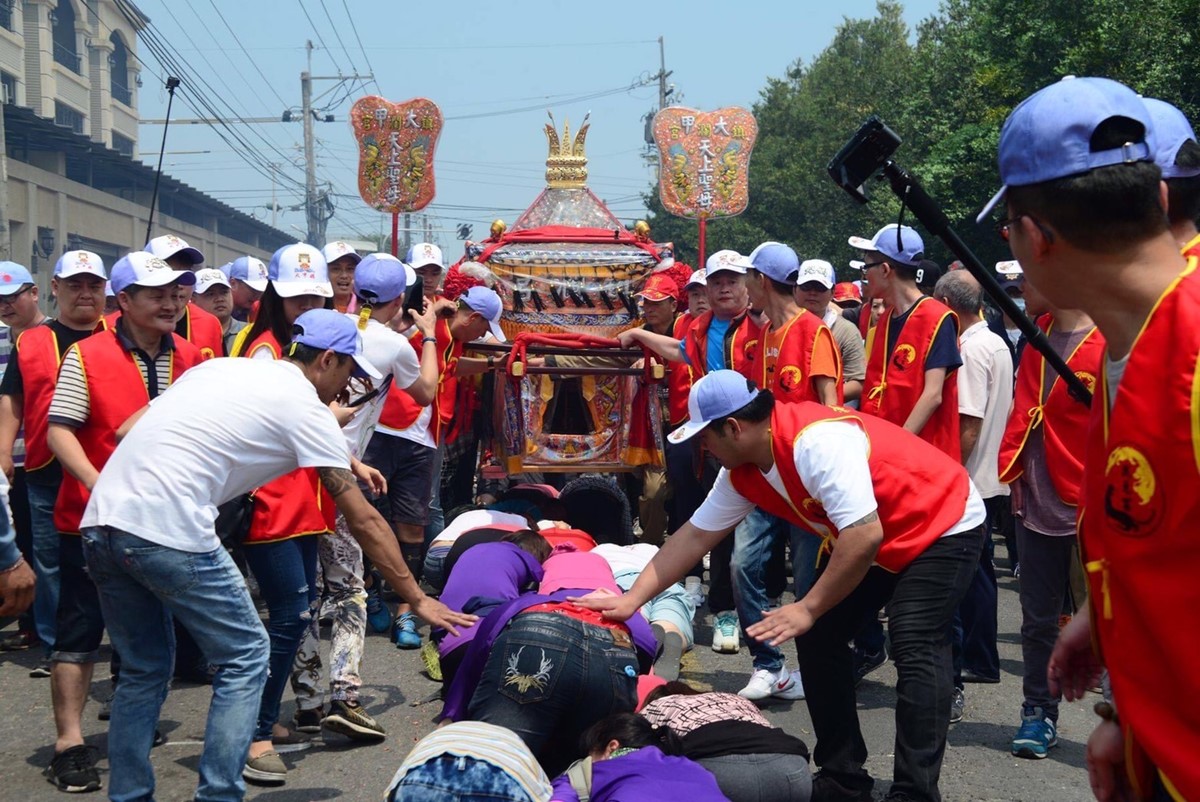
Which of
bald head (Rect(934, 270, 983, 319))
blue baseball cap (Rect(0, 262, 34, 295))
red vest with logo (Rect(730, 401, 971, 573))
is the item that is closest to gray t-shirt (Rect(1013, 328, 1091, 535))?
bald head (Rect(934, 270, 983, 319))

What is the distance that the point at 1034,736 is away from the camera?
524 cm

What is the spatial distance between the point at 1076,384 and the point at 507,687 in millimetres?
2122

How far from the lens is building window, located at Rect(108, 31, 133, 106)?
63.0 metres

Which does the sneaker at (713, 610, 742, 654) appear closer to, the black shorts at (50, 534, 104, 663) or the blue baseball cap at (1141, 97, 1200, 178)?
the black shorts at (50, 534, 104, 663)

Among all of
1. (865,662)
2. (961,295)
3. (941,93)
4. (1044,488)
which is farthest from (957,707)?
(941,93)

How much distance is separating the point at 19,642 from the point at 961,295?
541 cm

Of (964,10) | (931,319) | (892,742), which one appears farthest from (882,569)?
(964,10)

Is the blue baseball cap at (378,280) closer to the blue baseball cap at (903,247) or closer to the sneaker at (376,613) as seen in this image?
the sneaker at (376,613)

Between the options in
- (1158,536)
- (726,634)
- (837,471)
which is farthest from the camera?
(726,634)

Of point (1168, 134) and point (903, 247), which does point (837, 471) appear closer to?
point (1168, 134)

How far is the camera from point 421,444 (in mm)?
7230

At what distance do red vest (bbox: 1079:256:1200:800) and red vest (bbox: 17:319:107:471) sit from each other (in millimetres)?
5256

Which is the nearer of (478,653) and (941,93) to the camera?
(478,653)

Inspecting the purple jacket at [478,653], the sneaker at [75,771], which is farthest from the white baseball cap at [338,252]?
the sneaker at [75,771]
